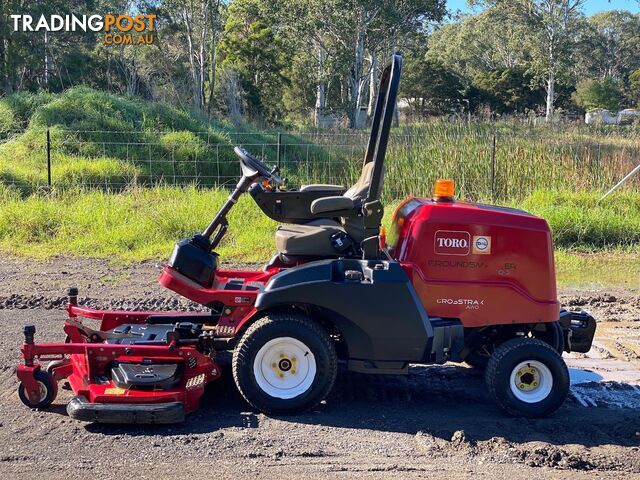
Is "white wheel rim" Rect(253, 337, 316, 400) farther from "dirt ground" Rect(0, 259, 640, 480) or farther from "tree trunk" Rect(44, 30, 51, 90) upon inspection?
"tree trunk" Rect(44, 30, 51, 90)

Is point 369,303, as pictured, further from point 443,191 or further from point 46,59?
point 46,59

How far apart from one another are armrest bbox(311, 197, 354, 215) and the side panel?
1.27 ft

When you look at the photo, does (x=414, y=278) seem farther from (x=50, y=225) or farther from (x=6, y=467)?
(x=50, y=225)

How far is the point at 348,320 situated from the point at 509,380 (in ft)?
3.65

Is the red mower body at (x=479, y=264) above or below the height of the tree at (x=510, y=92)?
below

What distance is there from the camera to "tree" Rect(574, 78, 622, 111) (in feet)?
179

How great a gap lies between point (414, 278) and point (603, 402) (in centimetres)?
163

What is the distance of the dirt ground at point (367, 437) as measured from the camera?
13.2 feet

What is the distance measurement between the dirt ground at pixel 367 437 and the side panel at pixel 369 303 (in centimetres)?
47

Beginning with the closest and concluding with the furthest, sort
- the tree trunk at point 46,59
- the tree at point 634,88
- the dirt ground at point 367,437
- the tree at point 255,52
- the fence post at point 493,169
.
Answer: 1. the dirt ground at point 367,437
2. the fence post at point 493,169
3. the tree trunk at point 46,59
4. the tree at point 255,52
5. the tree at point 634,88

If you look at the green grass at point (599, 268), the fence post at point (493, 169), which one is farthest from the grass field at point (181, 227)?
the fence post at point (493, 169)

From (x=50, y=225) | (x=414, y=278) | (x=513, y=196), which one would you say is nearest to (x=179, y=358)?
(x=414, y=278)

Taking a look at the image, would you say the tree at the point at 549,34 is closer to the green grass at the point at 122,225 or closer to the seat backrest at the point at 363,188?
the green grass at the point at 122,225

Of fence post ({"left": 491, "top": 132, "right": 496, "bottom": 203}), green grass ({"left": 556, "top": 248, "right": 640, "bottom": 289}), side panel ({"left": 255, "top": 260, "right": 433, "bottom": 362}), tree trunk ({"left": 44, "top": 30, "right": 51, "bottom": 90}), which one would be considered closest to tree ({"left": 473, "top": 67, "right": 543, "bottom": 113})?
Answer: tree trunk ({"left": 44, "top": 30, "right": 51, "bottom": 90})
